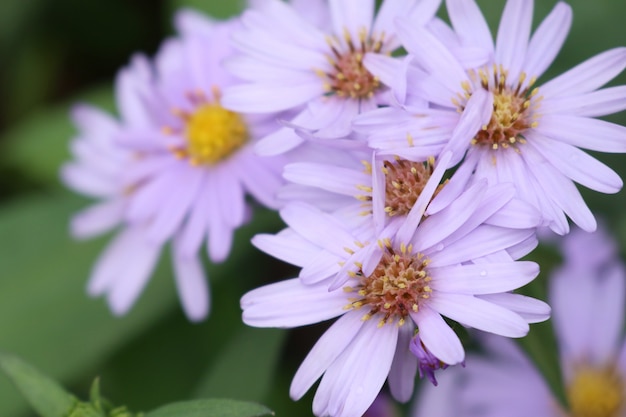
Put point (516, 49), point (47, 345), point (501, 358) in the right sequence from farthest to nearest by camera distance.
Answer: point (47, 345) < point (501, 358) < point (516, 49)

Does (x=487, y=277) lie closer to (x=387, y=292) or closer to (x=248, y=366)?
(x=387, y=292)

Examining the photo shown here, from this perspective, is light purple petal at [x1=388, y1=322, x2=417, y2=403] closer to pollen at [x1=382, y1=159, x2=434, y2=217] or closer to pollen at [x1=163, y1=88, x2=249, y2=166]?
pollen at [x1=382, y1=159, x2=434, y2=217]

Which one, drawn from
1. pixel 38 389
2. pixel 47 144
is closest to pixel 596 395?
pixel 38 389

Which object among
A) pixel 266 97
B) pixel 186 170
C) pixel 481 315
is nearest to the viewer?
pixel 481 315

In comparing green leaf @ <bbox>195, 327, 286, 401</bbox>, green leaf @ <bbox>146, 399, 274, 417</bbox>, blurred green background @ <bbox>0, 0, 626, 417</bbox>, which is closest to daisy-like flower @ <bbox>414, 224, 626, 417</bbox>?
blurred green background @ <bbox>0, 0, 626, 417</bbox>

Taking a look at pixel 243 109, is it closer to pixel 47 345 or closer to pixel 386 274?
pixel 386 274

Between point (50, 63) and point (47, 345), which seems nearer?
point (47, 345)

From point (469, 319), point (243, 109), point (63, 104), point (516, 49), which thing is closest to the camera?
point (469, 319)

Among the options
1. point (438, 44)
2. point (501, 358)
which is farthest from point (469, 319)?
point (501, 358)
